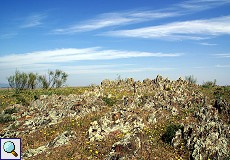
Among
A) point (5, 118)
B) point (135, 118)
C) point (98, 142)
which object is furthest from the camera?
point (5, 118)

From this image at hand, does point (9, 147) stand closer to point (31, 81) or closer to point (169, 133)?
point (169, 133)

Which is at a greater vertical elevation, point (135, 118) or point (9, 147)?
point (9, 147)

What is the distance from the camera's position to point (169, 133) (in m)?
21.9

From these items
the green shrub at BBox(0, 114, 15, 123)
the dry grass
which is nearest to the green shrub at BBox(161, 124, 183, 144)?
the dry grass

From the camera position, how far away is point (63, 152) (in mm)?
19688

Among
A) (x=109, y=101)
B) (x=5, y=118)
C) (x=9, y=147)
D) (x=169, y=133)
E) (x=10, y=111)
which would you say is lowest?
(x=5, y=118)

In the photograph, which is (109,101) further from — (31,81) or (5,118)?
(31,81)

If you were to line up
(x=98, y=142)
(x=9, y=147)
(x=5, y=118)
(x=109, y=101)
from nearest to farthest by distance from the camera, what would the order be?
(x=9, y=147)
(x=98, y=142)
(x=5, y=118)
(x=109, y=101)

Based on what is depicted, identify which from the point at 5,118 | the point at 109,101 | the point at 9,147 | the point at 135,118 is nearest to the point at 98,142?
A: the point at 135,118

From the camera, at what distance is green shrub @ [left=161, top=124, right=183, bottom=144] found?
21594 millimetres

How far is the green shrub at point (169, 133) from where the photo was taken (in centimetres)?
2159

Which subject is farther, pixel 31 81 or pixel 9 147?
pixel 31 81

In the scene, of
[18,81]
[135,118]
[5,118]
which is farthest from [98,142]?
[18,81]

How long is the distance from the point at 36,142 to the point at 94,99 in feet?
31.8
